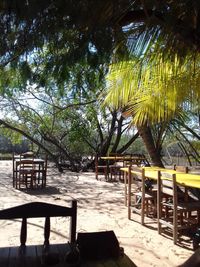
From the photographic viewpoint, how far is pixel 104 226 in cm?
628

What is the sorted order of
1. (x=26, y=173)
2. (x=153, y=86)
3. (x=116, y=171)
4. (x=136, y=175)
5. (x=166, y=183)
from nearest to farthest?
1. (x=153, y=86)
2. (x=166, y=183)
3. (x=136, y=175)
4. (x=26, y=173)
5. (x=116, y=171)

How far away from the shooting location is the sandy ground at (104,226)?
482 cm

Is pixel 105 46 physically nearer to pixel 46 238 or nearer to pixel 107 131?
pixel 46 238

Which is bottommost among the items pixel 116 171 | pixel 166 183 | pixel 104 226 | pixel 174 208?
pixel 104 226

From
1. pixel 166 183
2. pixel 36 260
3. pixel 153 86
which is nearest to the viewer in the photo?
pixel 36 260

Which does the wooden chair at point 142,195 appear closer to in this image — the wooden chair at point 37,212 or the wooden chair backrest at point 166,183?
the wooden chair backrest at point 166,183

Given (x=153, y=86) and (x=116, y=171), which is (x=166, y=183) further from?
(x=116, y=171)

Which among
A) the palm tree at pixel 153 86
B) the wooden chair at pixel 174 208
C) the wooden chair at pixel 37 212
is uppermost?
the palm tree at pixel 153 86

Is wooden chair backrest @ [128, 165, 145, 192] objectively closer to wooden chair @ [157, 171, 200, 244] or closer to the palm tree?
wooden chair @ [157, 171, 200, 244]

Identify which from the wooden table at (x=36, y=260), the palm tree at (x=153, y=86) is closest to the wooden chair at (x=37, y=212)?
the wooden table at (x=36, y=260)

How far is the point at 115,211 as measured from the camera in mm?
7520

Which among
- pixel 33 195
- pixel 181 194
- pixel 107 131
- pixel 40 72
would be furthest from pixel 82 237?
pixel 107 131

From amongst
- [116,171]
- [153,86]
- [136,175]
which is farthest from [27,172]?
[153,86]

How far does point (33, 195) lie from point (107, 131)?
10.9 meters
